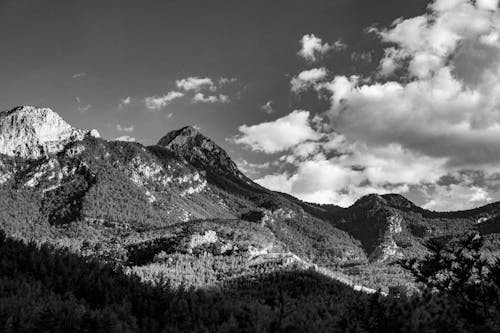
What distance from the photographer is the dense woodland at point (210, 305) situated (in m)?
15.3

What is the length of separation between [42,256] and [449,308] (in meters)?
25.1

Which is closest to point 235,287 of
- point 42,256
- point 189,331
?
point 42,256

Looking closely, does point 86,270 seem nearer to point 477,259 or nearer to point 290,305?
point 290,305

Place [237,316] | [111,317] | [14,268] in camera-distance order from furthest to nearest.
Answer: [14,268], [237,316], [111,317]

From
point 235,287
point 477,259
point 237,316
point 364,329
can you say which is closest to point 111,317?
point 237,316

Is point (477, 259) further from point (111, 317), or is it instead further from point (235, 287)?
point (235, 287)

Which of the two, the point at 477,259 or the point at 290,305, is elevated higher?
the point at 477,259

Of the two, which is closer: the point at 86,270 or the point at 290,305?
the point at 290,305

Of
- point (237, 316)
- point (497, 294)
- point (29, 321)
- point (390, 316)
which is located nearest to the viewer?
point (390, 316)

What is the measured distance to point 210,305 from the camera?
995 inches

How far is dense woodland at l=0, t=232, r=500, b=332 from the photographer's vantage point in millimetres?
15258

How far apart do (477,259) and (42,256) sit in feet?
83.9

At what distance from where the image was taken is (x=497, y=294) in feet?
62.4

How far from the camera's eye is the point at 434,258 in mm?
21719
